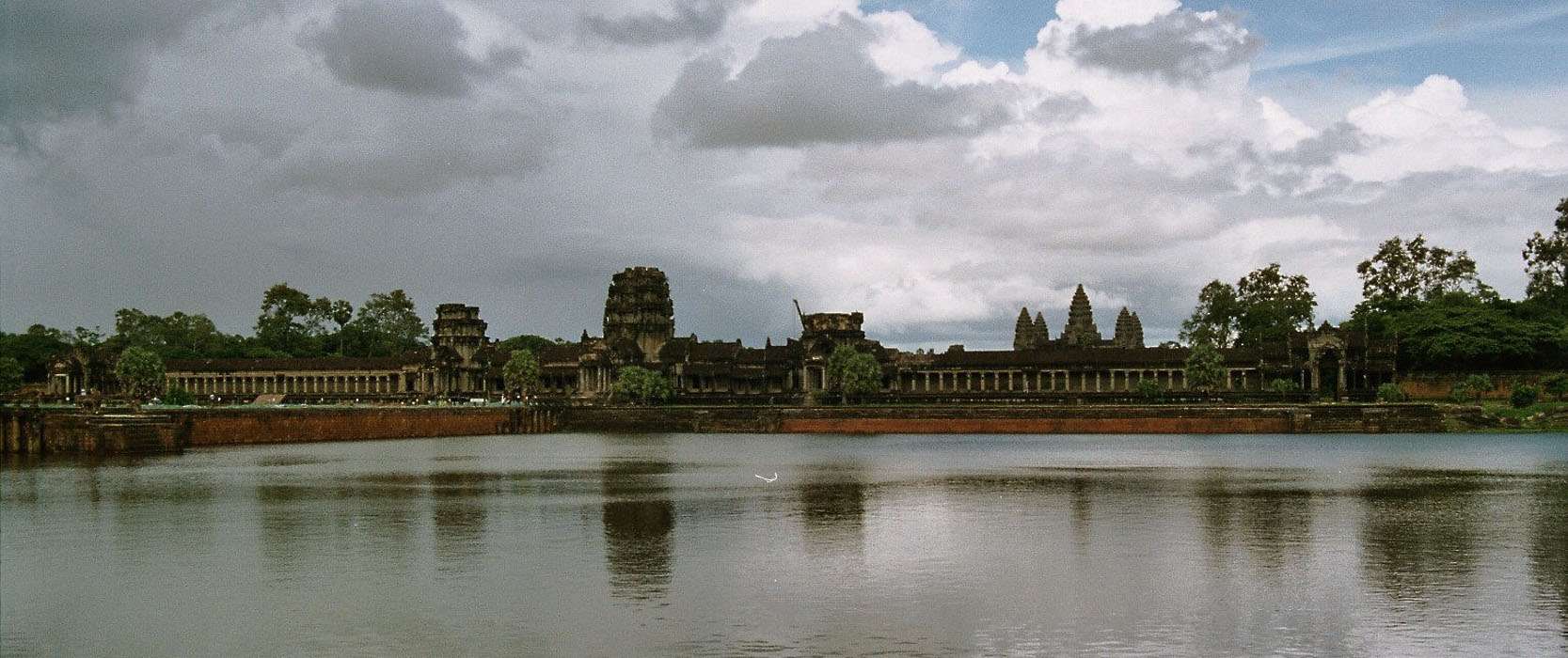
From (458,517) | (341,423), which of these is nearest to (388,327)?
(341,423)

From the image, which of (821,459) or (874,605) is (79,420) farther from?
(874,605)

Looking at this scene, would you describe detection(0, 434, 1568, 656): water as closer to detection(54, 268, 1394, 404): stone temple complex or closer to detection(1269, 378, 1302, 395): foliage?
detection(1269, 378, 1302, 395): foliage

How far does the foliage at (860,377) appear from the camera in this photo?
112 metres

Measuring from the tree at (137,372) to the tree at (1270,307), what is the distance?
282ft

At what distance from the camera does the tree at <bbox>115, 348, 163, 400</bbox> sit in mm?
103875

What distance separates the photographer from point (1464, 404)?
89312 millimetres

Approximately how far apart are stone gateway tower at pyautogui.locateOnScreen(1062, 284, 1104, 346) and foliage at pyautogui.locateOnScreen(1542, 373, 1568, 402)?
7558cm

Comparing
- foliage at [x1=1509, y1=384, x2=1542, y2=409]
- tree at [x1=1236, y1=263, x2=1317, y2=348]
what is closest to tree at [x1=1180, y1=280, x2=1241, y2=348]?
tree at [x1=1236, y1=263, x2=1317, y2=348]

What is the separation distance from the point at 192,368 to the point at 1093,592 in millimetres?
132232

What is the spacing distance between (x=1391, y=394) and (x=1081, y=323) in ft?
259

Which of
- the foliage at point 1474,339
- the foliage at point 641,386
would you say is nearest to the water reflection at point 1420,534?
the foliage at point 1474,339

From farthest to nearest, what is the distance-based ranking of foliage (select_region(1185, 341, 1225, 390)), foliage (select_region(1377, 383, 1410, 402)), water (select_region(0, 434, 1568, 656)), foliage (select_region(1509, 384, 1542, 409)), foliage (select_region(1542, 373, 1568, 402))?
foliage (select_region(1185, 341, 1225, 390)) → foliage (select_region(1377, 383, 1410, 402)) → foliage (select_region(1542, 373, 1568, 402)) → foliage (select_region(1509, 384, 1542, 409)) → water (select_region(0, 434, 1568, 656))

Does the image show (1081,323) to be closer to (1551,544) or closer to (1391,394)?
(1391,394)

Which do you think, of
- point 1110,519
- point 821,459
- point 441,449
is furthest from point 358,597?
point 441,449
